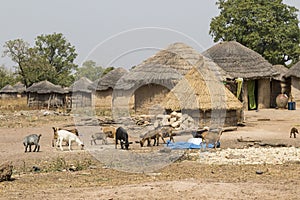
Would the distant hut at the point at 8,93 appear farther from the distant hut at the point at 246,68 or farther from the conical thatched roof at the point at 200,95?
the conical thatched roof at the point at 200,95

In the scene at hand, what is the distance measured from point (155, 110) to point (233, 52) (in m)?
7.74

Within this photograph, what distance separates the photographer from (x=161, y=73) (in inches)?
1027

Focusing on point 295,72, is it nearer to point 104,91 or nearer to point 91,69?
point 91,69

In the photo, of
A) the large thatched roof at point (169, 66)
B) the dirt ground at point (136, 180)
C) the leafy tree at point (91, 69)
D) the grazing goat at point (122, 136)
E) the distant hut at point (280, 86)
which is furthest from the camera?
the distant hut at point (280, 86)

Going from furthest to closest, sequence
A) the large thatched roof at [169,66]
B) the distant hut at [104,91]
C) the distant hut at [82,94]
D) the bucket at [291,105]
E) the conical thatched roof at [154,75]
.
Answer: the distant hut at [82,94]
the distant hut at [104,91]
the bucket at [291,105]
the conical thatched roof at [154,75]
the large thatched roof at [169,66]

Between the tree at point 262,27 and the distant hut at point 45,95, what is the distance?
1484 cm

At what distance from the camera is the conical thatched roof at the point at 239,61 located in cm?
2795

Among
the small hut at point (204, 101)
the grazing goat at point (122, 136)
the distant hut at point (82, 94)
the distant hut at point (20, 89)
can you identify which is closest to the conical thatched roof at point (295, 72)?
the small hut at point (204, 101)

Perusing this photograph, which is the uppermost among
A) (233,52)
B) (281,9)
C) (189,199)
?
(281,9)

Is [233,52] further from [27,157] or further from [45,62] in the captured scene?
[45,62]

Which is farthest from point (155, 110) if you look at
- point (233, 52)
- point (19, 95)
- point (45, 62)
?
point (19, 95)

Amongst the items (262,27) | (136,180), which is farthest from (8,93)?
(136,180)

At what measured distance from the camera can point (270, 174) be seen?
30.5 feet

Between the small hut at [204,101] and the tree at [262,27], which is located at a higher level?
the tree at [262,27]
